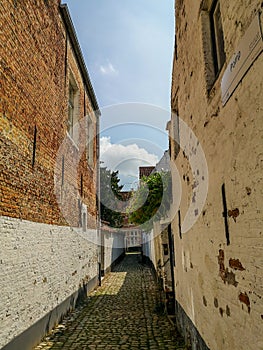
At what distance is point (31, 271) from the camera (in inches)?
206

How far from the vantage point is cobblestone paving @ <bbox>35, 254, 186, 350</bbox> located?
537cm

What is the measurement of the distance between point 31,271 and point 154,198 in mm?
5856

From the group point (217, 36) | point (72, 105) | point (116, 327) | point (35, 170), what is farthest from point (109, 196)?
point (217, 36)

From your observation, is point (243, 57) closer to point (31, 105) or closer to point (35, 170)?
point (31, 105)

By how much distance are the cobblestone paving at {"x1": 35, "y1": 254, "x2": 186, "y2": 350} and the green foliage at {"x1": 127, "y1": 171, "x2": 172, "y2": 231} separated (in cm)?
288

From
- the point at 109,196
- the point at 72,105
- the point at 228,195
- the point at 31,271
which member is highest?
the point at 72,105

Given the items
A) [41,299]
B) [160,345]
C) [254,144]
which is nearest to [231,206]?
[254,144]

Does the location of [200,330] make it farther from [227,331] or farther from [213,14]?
[213,14]

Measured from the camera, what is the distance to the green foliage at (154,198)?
32.1 feet

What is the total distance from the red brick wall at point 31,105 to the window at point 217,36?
9.79 ft

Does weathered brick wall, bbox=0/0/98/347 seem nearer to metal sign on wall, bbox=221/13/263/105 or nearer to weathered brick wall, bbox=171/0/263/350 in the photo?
weathered brick wall, bbox=171/0/263/350

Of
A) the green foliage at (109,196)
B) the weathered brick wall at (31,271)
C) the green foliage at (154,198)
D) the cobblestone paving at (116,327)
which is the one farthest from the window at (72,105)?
the green foliage at (109,196)

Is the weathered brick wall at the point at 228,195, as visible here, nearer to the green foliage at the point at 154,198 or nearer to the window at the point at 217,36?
the window at the point at 217,36

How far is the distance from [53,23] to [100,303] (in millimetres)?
7747
